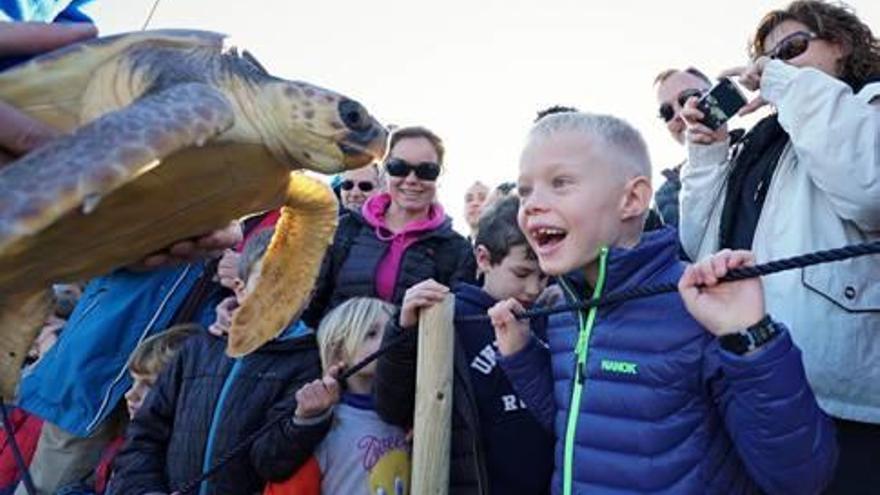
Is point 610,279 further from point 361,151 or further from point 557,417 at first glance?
point 361,151

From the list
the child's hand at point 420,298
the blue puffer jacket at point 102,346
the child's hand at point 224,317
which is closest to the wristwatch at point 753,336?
the child's hand at point 420,298

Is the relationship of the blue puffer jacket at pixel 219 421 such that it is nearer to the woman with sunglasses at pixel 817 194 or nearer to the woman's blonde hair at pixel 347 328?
the woman's blonde hair at pixel 347 328

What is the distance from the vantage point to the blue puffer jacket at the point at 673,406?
5.02 ft

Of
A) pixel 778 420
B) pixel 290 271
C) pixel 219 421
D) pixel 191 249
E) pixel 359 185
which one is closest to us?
pixel 778 420

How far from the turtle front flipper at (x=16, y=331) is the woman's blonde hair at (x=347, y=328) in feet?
2.79

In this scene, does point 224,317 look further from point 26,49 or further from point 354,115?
point 26,49

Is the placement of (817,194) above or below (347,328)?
above

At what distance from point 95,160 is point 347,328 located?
1323 mm

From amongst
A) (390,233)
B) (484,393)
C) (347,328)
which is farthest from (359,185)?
(484,393)

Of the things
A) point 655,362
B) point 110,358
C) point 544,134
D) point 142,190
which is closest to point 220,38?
point 142,190

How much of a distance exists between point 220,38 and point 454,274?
1.36 m

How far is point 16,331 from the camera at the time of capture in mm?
1988

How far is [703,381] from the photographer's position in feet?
5.48

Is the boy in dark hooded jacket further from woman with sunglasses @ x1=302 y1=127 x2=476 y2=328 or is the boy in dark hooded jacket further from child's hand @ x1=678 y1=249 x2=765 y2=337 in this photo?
child's hand @ x1=678 y1=249 x2=765 y2=337
